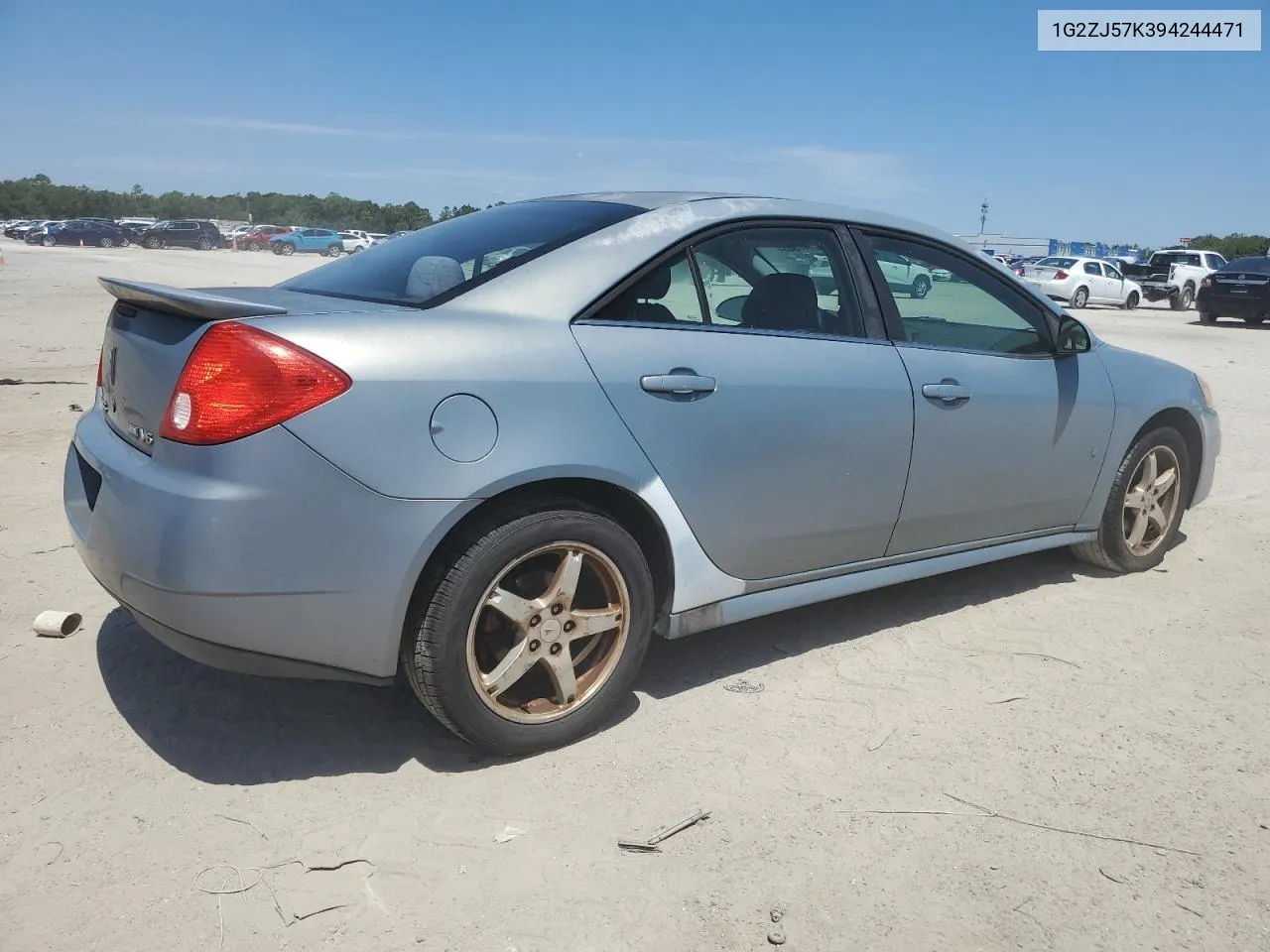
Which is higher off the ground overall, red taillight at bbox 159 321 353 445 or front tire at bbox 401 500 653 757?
red taillight at bbox 159 321 353 445

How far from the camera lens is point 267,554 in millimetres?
2402

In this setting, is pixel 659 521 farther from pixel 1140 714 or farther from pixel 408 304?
pixel 1140 714

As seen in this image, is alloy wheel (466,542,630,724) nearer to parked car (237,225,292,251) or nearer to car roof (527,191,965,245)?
car roof (527,191,965,245)

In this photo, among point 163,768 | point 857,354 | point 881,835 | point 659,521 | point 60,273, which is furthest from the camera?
point 60,273

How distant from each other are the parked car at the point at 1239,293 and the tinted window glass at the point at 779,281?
22.0 metres

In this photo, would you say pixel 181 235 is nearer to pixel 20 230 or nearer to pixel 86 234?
pixel 86 234

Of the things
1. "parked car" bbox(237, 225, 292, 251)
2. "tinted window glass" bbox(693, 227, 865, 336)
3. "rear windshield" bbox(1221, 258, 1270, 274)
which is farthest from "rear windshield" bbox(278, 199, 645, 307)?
"parked car" bbox(237, 225, 292, 251)

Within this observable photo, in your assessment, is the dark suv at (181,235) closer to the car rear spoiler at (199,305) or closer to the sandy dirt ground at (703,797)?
the sandy dirt ground at (703,797)

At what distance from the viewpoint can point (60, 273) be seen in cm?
2578

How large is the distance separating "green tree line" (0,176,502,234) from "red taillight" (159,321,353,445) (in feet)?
254

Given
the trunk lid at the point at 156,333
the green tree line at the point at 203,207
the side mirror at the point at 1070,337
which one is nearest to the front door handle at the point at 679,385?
the trunk lid at the point at 156,333

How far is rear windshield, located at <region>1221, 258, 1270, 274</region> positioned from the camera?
21625mm

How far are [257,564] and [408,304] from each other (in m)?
0.84

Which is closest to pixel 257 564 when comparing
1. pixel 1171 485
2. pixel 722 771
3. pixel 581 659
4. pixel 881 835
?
pixel 581 659
